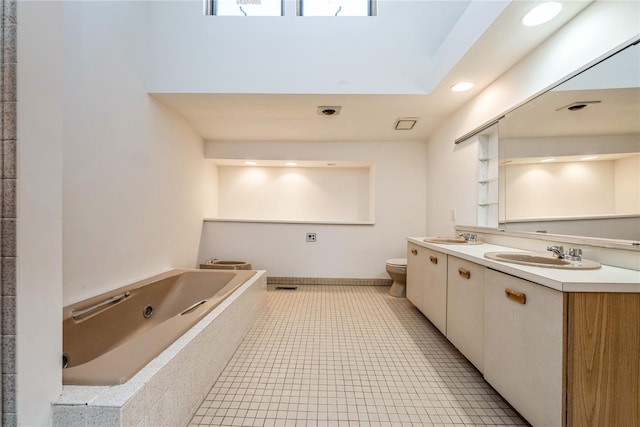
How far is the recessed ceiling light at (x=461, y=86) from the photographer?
2.11 metres

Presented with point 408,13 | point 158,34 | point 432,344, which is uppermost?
point 408,13

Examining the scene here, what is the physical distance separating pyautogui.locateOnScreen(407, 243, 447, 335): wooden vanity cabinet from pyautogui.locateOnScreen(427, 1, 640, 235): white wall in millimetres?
591

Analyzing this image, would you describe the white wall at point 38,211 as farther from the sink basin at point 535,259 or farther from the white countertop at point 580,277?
the sink basin at point 535,259

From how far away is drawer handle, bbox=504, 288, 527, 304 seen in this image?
1.11 metres

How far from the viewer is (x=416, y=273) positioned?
7.80 ft

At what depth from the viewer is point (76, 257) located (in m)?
1.62

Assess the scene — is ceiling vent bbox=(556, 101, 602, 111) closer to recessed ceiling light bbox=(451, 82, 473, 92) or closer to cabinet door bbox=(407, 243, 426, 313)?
recessed ceiling light bbox=(451, 82, 473, 92)

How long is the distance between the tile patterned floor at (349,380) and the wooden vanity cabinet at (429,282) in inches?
7.5

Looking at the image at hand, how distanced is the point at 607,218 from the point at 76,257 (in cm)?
295

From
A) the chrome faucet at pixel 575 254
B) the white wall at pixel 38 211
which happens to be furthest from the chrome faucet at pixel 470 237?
the white wall at pixel 38 211

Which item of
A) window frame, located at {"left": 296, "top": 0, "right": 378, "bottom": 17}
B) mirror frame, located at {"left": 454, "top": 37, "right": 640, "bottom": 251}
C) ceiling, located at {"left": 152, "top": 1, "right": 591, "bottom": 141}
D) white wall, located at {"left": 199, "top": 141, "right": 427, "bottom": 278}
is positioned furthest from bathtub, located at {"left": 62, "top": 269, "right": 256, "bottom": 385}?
window frame, located at {"left": 296, "top": 0, "right": 378, "bottom": 17}

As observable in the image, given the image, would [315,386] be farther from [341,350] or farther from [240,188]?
[240,188]

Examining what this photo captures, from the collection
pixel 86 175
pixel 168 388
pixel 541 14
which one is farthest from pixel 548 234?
pixel 86 175

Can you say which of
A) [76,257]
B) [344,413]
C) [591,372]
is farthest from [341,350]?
[76,257]
